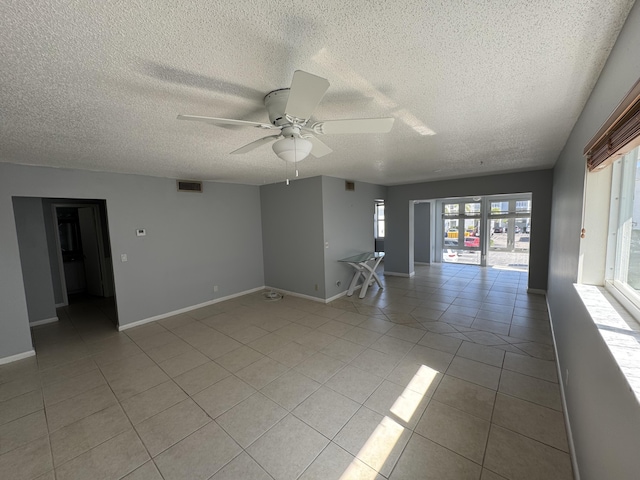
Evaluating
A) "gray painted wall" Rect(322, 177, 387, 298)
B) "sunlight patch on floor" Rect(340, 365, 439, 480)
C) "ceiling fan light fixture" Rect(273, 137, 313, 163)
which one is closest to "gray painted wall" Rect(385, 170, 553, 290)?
"gray painted wall" Rect(322, 177, 387, 298)

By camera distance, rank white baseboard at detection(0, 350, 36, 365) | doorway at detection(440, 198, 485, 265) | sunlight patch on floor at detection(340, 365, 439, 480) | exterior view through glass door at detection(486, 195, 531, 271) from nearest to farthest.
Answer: sunlight patch on floor at detection(340, 365, 439, 480) < white baseboard at detection(0, 350, 36, 365) < exterior view through glass door at detection(486, 195, 531, 271) < doorway at detection(440, 198, 485, 265)

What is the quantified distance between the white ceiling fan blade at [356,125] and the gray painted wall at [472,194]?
16.5 ft

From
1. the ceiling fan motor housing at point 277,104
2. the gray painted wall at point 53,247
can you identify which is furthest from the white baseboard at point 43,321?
the ceiling fan motor housing at point 277,104

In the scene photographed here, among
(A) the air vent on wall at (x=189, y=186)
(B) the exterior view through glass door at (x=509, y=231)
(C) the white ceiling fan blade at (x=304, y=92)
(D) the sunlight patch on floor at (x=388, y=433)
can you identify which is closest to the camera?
(C) the white ceiling fan blade at (x=304, y=92)

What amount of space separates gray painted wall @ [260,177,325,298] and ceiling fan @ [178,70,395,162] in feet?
9.94

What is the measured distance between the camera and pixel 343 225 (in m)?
5.47

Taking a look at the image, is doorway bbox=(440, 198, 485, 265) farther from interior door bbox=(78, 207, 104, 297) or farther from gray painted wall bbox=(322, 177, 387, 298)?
interior door bbox=(78, 207, 104, 297)

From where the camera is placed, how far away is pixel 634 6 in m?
0.98

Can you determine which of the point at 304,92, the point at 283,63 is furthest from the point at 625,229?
the point at 283,63

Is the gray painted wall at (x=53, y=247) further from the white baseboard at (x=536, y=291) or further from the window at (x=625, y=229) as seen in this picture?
the white baseboard at (x=536, y=291)

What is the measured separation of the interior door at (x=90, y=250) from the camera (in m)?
5.92

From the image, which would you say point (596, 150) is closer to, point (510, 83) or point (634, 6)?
point (510, 83)

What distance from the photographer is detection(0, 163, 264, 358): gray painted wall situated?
3.23 m

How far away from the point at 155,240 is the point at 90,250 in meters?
3.10
